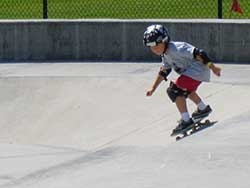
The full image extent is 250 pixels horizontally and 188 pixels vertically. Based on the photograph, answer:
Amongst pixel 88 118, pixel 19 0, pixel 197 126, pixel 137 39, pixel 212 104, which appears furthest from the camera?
pixel 19 0

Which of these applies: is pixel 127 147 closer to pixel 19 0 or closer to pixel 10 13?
pixel 10 13

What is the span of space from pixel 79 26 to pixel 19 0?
5687 millimetres

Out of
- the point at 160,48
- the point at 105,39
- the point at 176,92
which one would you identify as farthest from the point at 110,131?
the point at 105,39

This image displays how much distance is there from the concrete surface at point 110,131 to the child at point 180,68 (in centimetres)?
32

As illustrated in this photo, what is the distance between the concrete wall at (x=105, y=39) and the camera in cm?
1420

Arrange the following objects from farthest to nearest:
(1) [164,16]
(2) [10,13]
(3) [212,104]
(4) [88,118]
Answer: (2) [10,13] < (1) [164,16] < (4) [88,118] < (3) [212,104]

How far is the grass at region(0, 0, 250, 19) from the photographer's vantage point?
17.4 meters

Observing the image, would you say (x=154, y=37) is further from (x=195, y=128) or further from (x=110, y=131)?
(x=110, y=131)

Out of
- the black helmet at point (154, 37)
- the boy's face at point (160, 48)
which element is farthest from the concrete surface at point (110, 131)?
the black helmet at point (154, 37)

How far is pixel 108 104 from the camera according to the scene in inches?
488

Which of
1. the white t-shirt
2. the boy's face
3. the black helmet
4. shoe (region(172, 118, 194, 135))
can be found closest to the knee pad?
the white t-shirt

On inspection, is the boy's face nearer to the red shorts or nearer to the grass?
the red shorts

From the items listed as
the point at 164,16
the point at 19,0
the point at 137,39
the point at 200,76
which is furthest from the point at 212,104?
the point at 19,0

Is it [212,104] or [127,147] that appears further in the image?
[212,104]
